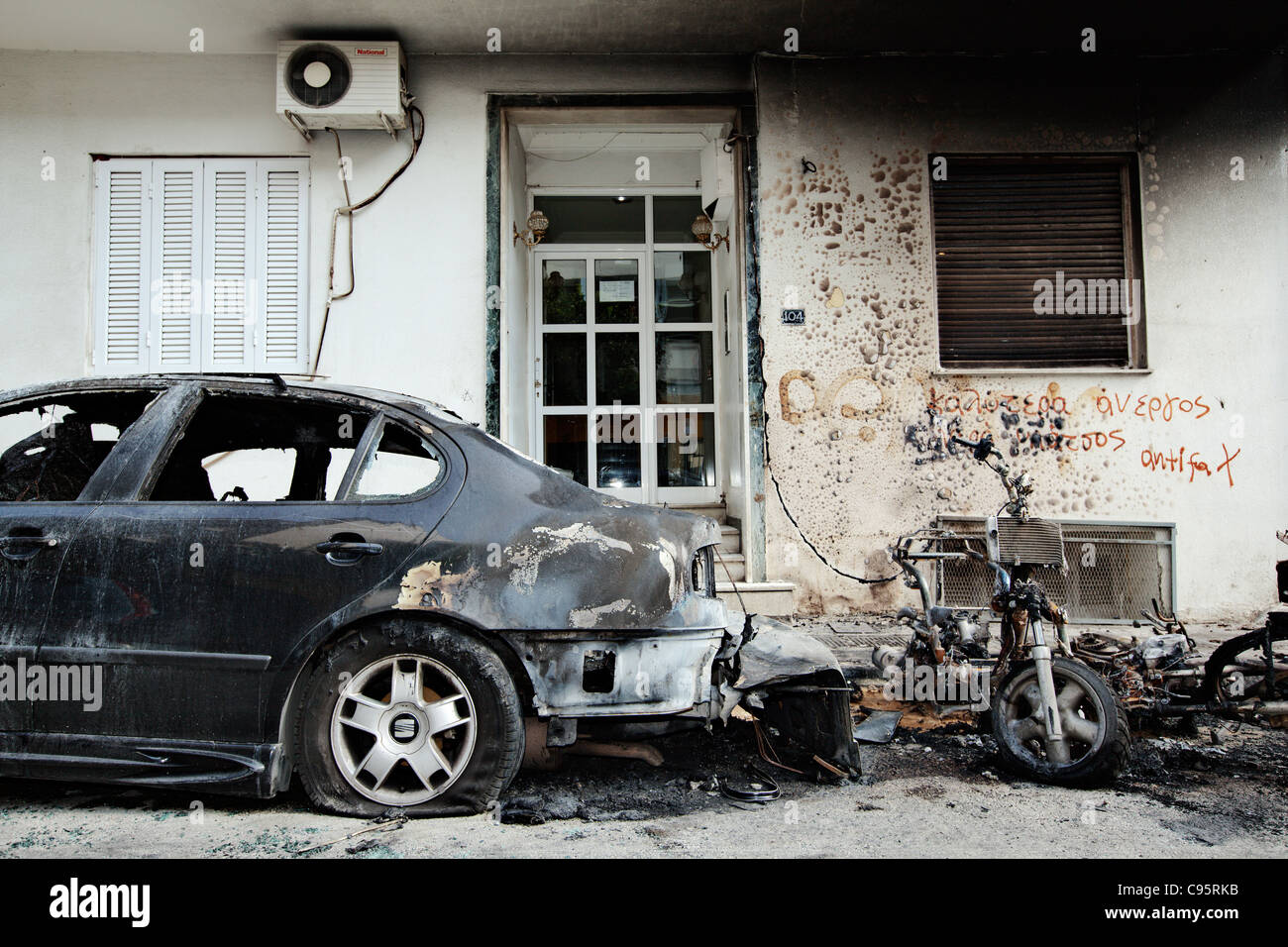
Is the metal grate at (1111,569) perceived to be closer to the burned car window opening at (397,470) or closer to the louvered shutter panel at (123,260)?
the burned car window opening at (397,470)

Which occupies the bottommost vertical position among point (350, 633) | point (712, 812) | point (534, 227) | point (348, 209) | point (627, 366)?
point (712, 812)

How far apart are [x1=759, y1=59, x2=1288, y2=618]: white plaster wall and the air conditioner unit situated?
10.1 ft

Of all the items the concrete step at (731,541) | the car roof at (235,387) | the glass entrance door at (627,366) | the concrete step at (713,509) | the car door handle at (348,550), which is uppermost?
the glass entrance door at (627,366)

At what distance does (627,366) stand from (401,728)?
597cm

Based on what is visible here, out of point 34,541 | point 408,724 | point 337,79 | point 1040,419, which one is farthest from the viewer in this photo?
point 1040,419

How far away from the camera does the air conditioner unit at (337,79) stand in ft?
20.9

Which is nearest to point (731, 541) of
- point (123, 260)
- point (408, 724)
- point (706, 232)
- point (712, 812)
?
point (706, 232)

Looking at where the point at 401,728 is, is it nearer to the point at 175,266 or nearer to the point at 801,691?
the point at 801,691

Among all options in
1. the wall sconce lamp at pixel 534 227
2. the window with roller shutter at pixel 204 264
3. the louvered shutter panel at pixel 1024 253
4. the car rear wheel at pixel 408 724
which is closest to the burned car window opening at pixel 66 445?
the car rear wheel at pixel 408 724

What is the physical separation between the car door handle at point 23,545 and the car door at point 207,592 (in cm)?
10

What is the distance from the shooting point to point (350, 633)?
279cm

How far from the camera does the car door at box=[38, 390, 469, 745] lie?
2.72m

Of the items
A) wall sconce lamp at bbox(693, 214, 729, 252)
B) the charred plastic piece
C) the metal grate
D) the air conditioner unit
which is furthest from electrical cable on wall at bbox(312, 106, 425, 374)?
the metal grate

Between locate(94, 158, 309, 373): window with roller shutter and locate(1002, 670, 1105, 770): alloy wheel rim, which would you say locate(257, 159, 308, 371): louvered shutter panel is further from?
locate(1002, 670, 1105, 770): alloy wheel rim
